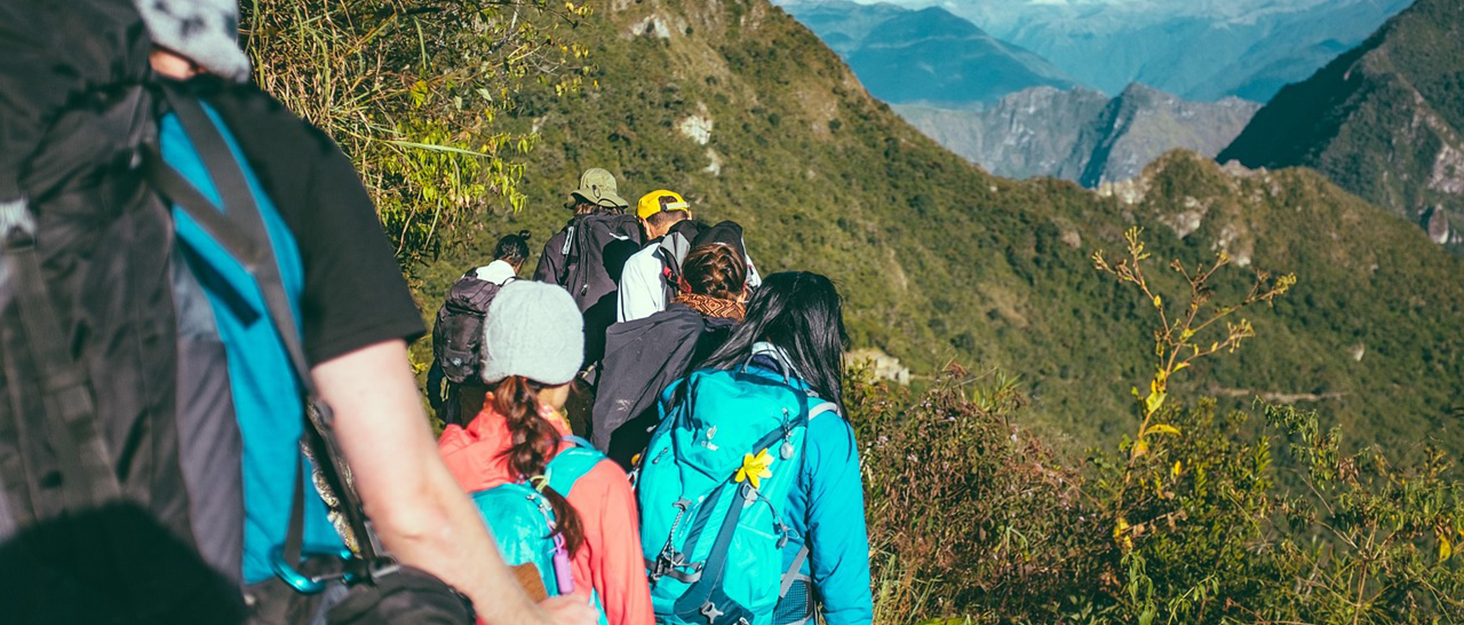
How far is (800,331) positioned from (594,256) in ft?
6.56

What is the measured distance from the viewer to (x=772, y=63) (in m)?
61.7

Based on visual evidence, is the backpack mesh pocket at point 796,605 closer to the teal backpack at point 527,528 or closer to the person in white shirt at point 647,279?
the teal backpack at point 527,528

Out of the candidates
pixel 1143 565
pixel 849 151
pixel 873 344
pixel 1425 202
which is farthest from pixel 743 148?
pixel 1425 202

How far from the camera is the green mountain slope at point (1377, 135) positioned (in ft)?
395

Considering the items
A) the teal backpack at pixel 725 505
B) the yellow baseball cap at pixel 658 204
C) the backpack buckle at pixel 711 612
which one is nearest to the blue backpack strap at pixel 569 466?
the teal backpack at pixel 725 505

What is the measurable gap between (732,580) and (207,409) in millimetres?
1545

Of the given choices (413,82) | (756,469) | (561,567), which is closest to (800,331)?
(756,469)

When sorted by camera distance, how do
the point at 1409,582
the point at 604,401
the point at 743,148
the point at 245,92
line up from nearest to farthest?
the point at 245,92
the point at 604,401
the point at 1409,582
the point at 743,148

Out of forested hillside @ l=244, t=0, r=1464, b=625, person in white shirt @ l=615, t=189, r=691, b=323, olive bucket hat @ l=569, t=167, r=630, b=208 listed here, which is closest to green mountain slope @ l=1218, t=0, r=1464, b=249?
forested hillside @ l=244, t=0, r=1464, b=625

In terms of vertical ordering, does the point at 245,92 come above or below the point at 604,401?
above

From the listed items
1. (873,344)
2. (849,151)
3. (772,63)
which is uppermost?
(772,63)

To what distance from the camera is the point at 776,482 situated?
2.19 meters

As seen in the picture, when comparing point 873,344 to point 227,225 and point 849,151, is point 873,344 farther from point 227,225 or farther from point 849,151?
point 227,225

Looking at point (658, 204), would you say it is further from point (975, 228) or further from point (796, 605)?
point (975, 228)
